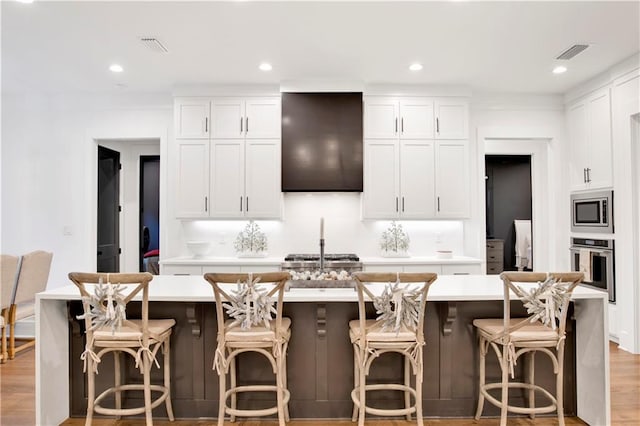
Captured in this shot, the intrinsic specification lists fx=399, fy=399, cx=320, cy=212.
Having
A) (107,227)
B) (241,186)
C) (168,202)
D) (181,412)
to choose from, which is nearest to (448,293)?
(181,412)

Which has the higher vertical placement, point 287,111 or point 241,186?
point 287,111

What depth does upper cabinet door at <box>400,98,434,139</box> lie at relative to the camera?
15.6 ft

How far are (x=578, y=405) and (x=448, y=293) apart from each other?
1235mm

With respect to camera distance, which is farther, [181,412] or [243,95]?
[243,95]

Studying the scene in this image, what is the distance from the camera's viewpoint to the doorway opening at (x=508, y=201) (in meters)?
7.05

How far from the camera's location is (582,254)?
465 centimetres

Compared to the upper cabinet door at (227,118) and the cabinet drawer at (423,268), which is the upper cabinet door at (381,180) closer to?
the cabinet drawer at (423,268)

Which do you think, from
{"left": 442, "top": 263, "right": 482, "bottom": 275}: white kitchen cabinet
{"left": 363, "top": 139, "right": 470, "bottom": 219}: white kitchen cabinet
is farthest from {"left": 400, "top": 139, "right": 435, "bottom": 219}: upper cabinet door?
{"left": 442, "top": 263, "right": 482, "bottom": 275}: white kitchen cabinet

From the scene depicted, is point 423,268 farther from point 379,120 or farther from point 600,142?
point 600,142

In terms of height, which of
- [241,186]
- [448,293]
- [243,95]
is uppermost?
[243,95]

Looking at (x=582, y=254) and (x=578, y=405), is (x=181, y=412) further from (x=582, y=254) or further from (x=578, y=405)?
(x=582, y=254)

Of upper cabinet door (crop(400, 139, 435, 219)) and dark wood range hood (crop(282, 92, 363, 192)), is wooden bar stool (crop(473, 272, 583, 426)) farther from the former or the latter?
dark wood range hood (crop(282, 92, 363, 192))

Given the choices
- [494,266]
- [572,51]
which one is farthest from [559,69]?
[494,266]

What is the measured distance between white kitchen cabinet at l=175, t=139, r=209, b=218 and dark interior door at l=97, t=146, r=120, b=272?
148 cm
